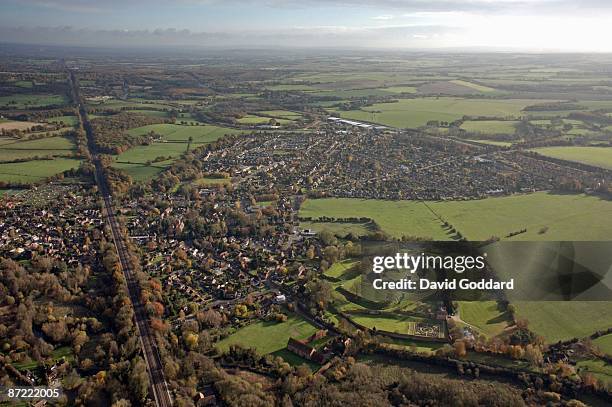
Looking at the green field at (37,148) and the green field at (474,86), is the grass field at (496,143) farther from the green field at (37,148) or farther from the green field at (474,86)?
the green field at (37,148)

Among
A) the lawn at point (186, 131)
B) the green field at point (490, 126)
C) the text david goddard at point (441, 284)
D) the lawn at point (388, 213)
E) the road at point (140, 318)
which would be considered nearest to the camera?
the road at point (140, 318)

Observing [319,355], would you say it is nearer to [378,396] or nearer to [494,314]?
[378,396]

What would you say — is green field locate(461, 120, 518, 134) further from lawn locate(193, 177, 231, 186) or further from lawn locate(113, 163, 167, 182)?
lawn locate(113, 163, 167, 182)

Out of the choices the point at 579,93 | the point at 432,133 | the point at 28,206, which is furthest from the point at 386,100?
the point at 28,206

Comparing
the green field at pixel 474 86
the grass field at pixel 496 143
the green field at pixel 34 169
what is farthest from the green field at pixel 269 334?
the green field at pixel 474 86

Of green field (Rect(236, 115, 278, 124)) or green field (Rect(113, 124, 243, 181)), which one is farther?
green field (Rect(236, 115, 278, 124))

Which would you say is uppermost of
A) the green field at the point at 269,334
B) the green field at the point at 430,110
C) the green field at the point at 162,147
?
the green field at the point at 430,110

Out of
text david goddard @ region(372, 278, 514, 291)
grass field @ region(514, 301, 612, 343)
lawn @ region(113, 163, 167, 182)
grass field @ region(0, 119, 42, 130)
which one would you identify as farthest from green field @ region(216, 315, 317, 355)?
grass field @ region(0, 119, 42, 130)
